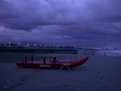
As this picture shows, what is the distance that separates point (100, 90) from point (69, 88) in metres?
1.91

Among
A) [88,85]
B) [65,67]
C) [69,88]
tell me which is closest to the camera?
[69,88]

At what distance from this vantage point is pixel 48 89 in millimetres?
12062

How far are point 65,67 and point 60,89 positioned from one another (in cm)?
969

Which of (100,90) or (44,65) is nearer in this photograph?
(100,90)

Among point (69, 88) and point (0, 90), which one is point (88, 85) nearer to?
point (69, 88)

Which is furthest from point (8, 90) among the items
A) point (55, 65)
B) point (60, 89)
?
point (55, 65)

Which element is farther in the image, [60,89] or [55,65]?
[55,65]

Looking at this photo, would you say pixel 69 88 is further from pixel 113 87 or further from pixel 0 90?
pixel 0 90

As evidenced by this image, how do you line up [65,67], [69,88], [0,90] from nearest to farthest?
[0,90]
[69,88]
[65,67]

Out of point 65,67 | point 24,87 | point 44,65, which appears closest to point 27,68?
point 44,65

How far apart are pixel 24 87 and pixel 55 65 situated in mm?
9518

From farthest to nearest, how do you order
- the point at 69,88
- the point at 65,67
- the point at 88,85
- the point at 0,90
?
the point at 65,67 → the point at 88,85 → the point at 69,88 → the point at 0,90

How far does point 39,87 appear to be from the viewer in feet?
41.4

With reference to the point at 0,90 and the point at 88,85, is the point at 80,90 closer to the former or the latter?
the point at 88,85
